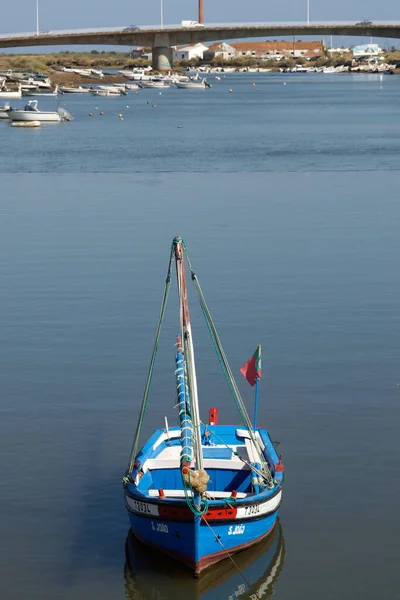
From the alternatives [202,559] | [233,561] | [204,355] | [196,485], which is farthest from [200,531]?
[204,355]

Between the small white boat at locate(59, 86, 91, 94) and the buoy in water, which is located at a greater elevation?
the small white boat at locate(59, 86, 91, 94)

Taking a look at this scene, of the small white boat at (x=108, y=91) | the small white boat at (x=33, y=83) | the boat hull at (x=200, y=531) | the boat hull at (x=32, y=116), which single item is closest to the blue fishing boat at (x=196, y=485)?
the boat hull at (x=200, y=531)

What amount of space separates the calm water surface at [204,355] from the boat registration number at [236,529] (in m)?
0.70

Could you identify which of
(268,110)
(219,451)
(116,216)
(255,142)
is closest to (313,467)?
(219,451)

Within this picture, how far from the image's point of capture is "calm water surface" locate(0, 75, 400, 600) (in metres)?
17.0

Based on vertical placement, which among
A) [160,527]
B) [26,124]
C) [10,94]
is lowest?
[160,527]

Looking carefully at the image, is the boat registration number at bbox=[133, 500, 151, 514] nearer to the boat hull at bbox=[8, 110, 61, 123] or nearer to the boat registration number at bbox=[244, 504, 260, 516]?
the boat registration number at bbox=[244, 504, 260, 516]

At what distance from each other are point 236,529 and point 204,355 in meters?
10.8

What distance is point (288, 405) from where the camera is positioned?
23312mm

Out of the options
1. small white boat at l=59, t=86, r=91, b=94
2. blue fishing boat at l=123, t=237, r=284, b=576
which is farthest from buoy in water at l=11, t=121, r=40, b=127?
blue fishing boat at l=123, t=237, r=284, b=576

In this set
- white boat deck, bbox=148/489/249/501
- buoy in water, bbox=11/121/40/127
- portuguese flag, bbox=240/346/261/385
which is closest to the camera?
white boat deck, bbox=148/489/249/501

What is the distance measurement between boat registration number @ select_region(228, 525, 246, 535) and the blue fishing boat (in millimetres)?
20

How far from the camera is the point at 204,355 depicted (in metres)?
27.0

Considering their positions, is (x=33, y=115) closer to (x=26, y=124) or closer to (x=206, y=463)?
(x=26, y=124)
